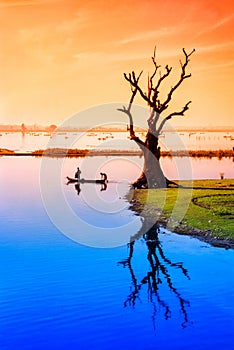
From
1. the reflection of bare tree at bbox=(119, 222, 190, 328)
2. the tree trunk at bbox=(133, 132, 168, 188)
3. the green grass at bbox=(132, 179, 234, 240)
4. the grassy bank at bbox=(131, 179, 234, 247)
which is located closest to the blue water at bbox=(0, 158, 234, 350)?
the reflection of bare tree at bbox=(119, 222, 190, 328)

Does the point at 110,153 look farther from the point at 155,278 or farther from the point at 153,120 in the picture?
the point at 155,278

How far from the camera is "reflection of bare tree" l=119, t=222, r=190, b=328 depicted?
16562 millimetres

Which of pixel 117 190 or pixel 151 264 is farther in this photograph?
pixel 117 190

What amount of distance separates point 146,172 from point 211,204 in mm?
11433

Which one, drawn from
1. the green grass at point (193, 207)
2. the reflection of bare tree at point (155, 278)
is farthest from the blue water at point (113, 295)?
the green grass at point (193, 207)

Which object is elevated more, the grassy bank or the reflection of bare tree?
the grassy bank

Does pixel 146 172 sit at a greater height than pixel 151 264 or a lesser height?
greater

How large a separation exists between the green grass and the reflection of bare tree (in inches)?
102

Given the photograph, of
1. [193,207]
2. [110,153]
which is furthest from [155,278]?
[110,153]

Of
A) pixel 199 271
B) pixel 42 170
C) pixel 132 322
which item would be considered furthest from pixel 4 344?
pixel 42 170

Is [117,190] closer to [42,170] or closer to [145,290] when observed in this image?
[42,170]

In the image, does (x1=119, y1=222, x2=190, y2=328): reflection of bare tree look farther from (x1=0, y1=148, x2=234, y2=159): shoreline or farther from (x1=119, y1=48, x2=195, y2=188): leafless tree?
(x1=0, y1=148, x2=234, y2=159): shoreline

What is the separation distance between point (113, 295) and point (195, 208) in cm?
1451

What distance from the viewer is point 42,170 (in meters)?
65.4
